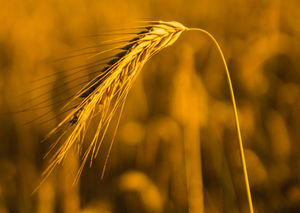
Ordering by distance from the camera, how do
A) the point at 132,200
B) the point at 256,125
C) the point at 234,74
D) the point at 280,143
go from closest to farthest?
the point at 132,200
the point at 280,143
the point at 256,125
the point at 234,74

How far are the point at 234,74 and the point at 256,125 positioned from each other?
318 millimetres

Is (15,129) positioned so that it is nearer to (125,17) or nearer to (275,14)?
(125,17)

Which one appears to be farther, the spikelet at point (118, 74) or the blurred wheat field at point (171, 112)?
the blurred wheat field at point (171, 112)

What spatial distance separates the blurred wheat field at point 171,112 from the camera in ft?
5.03

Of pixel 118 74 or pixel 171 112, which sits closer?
pixel 118 74

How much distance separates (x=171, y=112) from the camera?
5.80 feet

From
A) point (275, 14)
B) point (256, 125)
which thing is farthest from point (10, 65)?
point (275, 14)

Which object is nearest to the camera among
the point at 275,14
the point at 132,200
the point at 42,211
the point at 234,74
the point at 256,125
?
the point at 42,211

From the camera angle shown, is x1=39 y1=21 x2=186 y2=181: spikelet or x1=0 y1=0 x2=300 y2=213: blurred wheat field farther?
x1=0 y1=0 x2=300 y2=213: blurred wheat field

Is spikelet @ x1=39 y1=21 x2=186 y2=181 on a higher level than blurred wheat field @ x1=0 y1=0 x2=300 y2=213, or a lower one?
higher

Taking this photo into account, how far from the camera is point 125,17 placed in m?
2.24

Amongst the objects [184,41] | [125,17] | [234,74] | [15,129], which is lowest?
[15,129]

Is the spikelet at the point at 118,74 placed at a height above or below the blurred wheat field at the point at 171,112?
above

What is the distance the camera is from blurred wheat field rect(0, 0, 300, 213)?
5.03 ft
